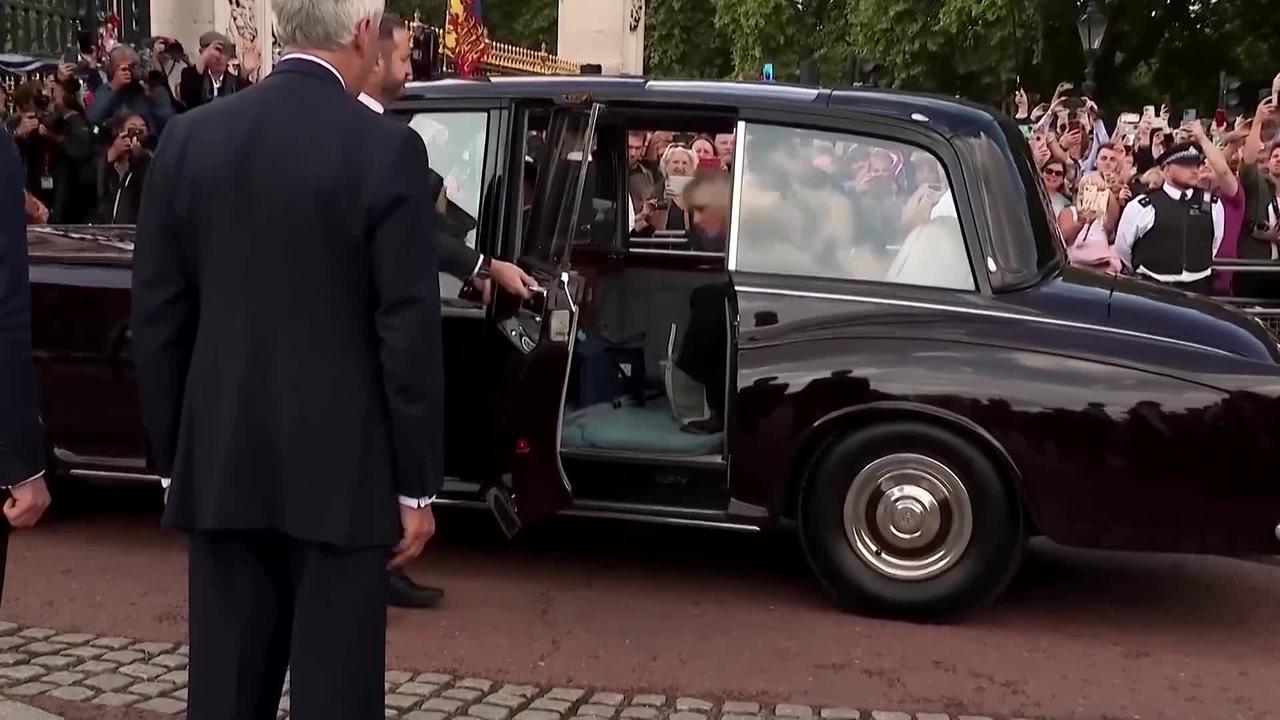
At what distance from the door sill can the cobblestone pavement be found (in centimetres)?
125

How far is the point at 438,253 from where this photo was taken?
16.7ft

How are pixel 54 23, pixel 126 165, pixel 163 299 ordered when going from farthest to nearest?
pixel 54 23
pixel 126 165
pixel 163 299

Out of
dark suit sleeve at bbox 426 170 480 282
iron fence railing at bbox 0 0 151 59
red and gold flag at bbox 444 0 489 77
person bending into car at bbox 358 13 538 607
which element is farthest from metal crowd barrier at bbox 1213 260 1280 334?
iron fence railing at bbox 0 0 151 59

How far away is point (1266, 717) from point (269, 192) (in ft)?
12.0

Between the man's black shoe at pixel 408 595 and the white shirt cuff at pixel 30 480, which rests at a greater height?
the white shirt cuff at pixel 30 480

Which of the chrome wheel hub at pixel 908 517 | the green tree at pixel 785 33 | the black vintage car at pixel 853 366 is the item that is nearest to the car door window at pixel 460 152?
the black vintage car at pixel 853 366

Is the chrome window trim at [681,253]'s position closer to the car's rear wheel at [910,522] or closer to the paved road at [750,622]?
the paved road at [750,622]

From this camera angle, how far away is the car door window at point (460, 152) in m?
5.93

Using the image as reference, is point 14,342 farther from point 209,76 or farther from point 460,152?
point 209,76

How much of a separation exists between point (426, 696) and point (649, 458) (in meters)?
1.53

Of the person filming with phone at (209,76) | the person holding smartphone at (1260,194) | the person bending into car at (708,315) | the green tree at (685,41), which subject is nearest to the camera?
the person bending into car at (708,315)

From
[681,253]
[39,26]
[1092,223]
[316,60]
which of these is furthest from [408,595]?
[39,26]

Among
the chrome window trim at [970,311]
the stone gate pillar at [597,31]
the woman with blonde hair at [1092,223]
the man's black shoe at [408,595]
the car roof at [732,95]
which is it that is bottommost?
the man's black shoe at [408,595]

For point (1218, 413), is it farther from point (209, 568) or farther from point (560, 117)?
point (209, 568)
